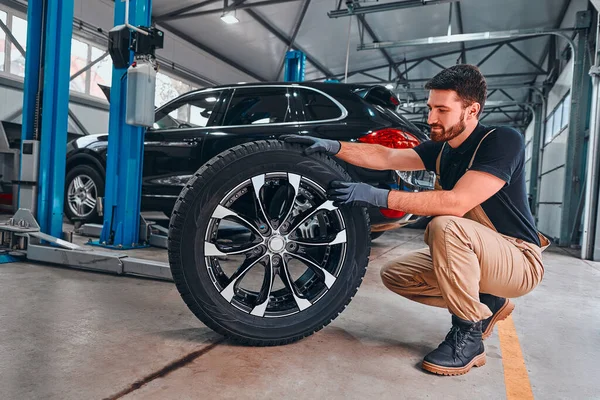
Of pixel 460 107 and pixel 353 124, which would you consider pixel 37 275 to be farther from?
pixel 460 107

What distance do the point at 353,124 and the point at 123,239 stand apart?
2439 millimetres

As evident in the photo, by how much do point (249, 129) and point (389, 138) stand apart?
1284mm

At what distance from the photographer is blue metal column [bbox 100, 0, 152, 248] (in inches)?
152

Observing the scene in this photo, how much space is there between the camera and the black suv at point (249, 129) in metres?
3.40

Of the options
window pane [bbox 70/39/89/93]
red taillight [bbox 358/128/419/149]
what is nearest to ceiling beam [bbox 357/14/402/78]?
window pane [bbox 70/39/89/93]

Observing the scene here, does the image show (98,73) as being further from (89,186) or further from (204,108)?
(204,108)

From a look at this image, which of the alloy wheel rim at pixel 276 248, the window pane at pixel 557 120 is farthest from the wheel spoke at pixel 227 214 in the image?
the window pane at pixel 557 120

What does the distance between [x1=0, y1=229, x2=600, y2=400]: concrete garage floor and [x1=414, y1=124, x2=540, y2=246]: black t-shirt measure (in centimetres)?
61

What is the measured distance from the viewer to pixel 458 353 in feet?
5.62

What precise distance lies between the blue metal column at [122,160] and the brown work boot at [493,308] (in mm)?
3199

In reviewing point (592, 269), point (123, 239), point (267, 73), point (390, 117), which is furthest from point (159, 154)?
point (267, 73)

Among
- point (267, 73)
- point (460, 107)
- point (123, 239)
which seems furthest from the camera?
point (267, 73)

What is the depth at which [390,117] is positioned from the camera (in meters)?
3.50

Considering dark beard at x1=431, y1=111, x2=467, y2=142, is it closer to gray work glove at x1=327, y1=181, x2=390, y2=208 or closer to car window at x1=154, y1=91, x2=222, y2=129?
gray work glove at x1=327, y1=181, x2=390, y2=208
